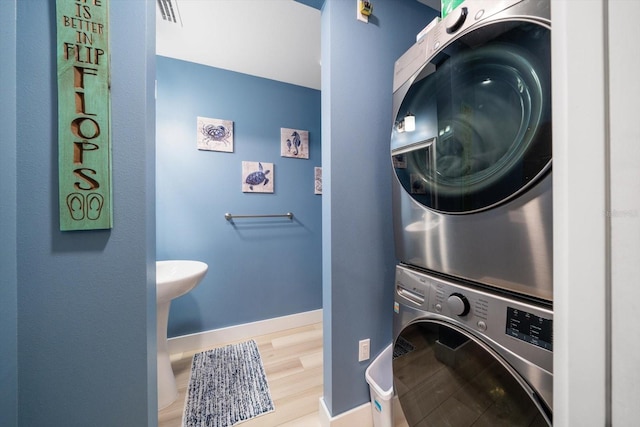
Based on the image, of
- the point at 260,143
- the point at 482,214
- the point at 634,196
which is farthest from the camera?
the point at 260,143

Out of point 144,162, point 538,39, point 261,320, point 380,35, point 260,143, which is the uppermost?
point 380,35

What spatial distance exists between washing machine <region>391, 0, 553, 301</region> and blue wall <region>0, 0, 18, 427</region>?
110 centimetres

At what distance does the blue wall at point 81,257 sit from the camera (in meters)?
0.54

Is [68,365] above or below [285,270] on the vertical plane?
above

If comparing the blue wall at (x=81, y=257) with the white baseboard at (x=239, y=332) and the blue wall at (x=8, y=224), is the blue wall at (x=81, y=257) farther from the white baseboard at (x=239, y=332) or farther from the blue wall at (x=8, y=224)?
the white baseboard at (x=239, y=332)

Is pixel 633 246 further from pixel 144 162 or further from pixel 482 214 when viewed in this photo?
pixel 144 162

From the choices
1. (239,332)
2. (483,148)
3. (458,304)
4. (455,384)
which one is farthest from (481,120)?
(239,332)

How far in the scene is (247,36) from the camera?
1455mm

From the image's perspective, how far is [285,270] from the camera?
77.9 inches

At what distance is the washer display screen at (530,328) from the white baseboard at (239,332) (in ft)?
5.94

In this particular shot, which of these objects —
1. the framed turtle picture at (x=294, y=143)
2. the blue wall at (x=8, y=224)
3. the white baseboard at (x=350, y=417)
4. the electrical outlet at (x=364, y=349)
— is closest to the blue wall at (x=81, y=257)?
the blue wall at (x=8, y=224)

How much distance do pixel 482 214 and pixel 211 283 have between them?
187 centimetres

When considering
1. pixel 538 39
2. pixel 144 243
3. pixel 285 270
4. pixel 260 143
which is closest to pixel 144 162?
pixel 144 243

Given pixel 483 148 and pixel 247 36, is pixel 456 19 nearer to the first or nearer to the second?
pixel 483 148
